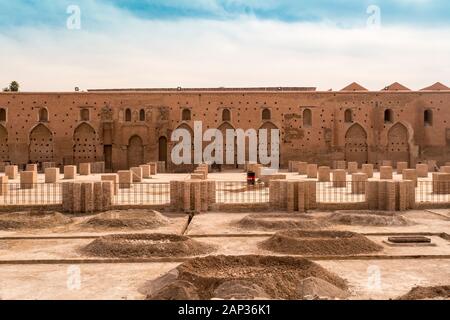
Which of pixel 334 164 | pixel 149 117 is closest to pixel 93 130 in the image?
pixel 149 117

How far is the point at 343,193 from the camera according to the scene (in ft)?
58.2

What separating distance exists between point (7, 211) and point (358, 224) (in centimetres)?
894

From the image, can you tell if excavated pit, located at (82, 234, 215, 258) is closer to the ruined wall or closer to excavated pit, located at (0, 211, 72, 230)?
excavated pit, located at (0, 211, 72, 230)

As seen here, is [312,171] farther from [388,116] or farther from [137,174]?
[388,116]

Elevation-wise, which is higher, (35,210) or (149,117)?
(149,117)

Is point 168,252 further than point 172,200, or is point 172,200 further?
point 172,200

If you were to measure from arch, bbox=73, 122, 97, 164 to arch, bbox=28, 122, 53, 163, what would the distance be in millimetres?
1617

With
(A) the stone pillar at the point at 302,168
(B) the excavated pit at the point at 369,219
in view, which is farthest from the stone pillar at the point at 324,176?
(B) the excavated pit at the point at 369,219

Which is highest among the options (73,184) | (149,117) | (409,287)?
(149,117)

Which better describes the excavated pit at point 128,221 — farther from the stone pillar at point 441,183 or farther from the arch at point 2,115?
the arch at point 2,115

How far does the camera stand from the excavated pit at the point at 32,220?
11383mm

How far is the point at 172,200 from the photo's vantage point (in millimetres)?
13609

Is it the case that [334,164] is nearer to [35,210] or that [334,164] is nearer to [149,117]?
[149,117]
